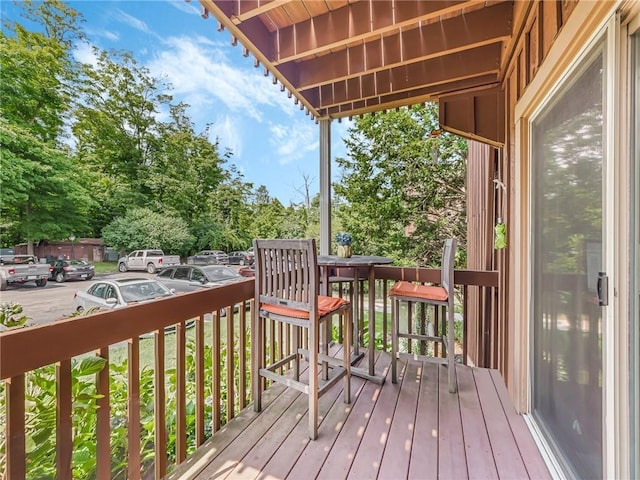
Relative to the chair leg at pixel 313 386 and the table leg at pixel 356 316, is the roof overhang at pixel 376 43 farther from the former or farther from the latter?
the chair leg at pixel 313 386

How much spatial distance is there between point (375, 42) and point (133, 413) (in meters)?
2.98

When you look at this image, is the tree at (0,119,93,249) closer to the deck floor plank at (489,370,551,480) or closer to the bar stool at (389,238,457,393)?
the bar stool at (389,238,457,393)

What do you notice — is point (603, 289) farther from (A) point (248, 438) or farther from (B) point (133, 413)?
(B) point (133, 413)

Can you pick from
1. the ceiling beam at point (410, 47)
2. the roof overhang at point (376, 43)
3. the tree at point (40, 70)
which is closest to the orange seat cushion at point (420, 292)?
the roof overhang at point (376, 43)

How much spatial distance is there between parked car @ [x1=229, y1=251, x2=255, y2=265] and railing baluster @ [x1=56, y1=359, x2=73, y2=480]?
114 cm

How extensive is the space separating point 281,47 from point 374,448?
285cm

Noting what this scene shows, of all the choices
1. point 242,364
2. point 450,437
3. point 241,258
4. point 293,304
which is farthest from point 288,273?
point 450,437

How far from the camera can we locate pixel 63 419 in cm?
113

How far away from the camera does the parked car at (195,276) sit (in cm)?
172

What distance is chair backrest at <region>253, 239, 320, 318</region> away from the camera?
1800mm

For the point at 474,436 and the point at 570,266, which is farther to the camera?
the point at 474,436

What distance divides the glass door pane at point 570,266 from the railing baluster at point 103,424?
1.95m

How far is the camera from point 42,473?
124 centimetres

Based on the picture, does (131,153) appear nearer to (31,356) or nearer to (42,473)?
(31,356)
